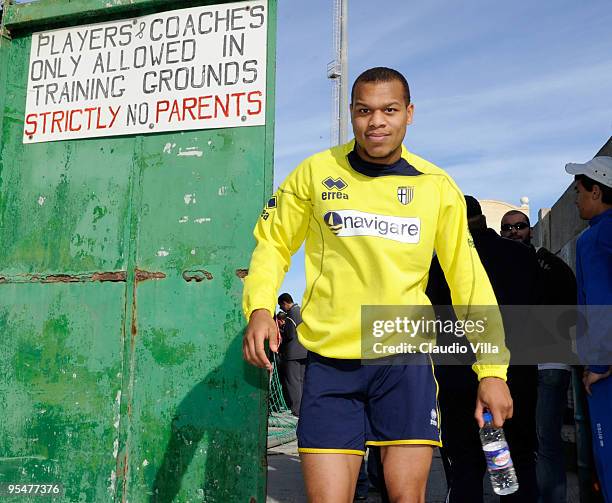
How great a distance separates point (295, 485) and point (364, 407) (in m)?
4.02

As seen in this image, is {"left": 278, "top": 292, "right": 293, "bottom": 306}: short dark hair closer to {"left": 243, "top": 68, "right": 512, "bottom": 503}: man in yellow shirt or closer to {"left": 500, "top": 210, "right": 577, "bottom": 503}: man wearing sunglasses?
{"left": 500, "top": 210, "right": 577, "bottom": 503}: man wearing sunglasses

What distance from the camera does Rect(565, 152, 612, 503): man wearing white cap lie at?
3500 mm

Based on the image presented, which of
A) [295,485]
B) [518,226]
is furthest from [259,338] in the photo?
[295,485]

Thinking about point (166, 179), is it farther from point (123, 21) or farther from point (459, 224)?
point (459, 224)

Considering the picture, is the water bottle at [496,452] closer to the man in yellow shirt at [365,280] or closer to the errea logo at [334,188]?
the man in yellow shirt at [365,280]

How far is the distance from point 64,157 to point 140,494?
2.14 meters

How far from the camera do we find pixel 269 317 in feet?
8.20

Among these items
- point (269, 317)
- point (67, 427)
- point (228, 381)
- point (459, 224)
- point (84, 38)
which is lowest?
point (67, 427)

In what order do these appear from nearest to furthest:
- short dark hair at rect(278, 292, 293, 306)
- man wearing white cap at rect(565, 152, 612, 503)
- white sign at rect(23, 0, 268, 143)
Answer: man wearing white cap at rect(565, 152, 612, 503)
white sign at rect(23, 0, 268, 143)
short dark hair at rect(278, 292, 293, 306)

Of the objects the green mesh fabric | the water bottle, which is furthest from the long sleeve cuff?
the green mesh fabric

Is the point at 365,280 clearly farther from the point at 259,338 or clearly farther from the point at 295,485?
the point at 295,485

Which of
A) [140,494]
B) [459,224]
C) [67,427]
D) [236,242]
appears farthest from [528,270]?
[67,427]

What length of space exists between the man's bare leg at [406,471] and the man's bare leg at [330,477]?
13 cm

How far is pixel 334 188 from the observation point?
2.71 meters
